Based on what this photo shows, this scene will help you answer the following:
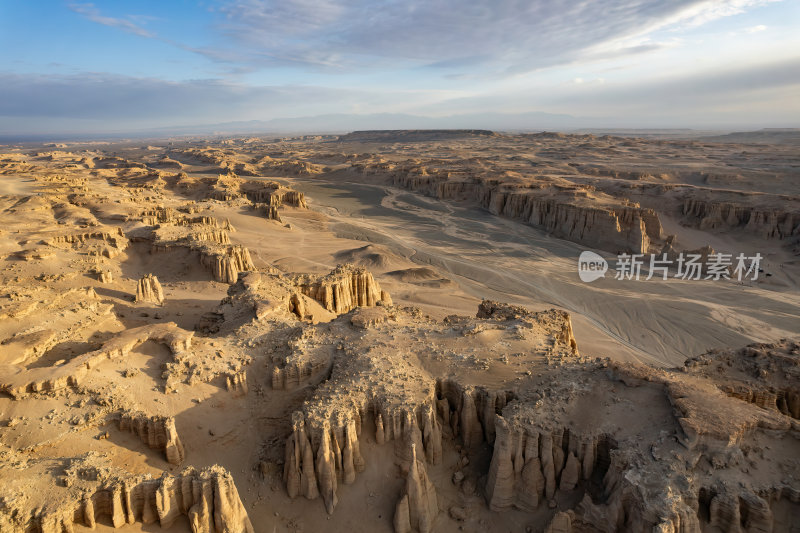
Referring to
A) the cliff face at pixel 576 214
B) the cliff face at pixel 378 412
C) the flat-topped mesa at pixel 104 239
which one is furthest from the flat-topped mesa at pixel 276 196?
the cliff face at pixel 378 412

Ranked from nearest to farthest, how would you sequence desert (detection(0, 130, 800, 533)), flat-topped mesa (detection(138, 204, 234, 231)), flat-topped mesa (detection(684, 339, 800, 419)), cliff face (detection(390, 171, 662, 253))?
1. desert (detection(0, 130, 800, 533))
2. flat-topped mesa (detection(684, 339, 800, 419))
3. flat-topped mesa (detection(138, 204, 234, 231))
4. cliff face (detection(390, 171, 662, 253))

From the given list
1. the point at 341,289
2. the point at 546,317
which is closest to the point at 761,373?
the point at 546,317

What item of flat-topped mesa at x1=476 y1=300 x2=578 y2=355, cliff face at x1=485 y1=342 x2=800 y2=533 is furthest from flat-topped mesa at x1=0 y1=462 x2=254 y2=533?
flat-topped mesa at x1=476 y1=300 x2=578 y2=355

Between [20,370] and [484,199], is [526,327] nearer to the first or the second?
[20,370]

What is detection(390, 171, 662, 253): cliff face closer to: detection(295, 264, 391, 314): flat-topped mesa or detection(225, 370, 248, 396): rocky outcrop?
detection(295, 264, 391, 314): flat-topped mesa

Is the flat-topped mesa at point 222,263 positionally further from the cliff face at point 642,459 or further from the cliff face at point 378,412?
the cliff face at point 642,459
